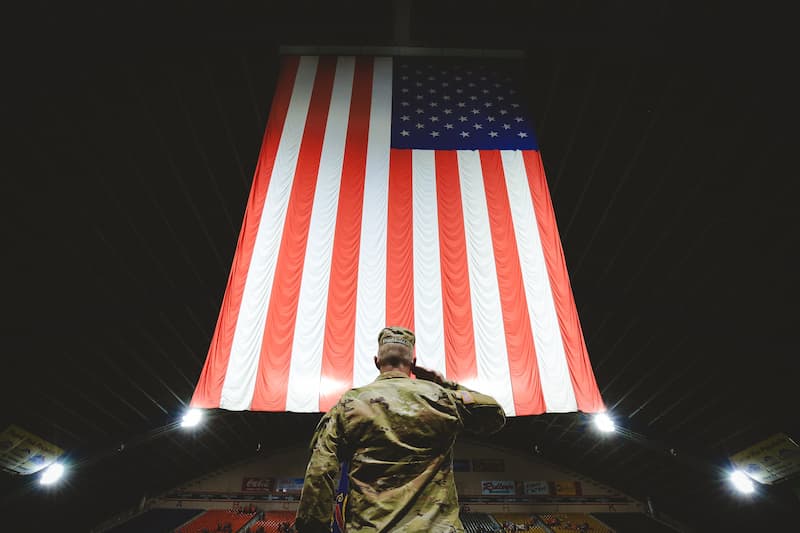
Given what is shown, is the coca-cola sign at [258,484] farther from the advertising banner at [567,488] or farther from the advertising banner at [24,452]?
the advertising banner at [567,488]

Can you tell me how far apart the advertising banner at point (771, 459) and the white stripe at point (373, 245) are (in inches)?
339

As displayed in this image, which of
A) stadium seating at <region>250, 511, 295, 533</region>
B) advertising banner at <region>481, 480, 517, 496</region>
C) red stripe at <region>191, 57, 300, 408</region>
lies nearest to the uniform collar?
red stripe at <region>191, 57, 300, 408</region>

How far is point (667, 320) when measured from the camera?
6719mm

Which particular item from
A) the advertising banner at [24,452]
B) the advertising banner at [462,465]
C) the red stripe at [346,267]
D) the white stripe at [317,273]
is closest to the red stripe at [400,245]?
the red stripe at [346,267]

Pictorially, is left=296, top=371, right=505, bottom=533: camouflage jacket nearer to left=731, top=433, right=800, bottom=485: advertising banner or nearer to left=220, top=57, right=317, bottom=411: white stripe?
left=220, top=57, right=317, bottom=411: white stripe

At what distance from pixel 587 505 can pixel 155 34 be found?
51.7 feet

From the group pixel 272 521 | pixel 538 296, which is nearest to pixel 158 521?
pixel 272 521

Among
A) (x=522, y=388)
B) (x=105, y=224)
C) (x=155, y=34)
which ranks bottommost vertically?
(x=522, y=388)

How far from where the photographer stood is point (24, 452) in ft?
24.2

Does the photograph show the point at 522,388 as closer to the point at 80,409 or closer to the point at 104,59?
the point at 104,59

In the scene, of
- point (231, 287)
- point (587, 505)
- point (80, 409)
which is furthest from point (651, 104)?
point (587, 505)

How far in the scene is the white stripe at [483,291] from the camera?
3.14m

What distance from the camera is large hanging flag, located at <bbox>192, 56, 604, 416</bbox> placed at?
3.13 meters

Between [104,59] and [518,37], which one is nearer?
[104,59]
